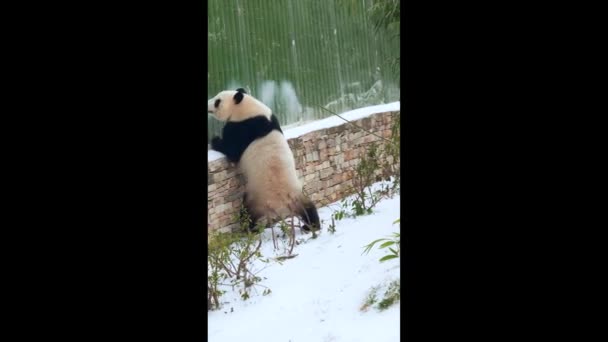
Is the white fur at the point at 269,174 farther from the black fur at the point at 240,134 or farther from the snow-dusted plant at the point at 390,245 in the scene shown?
the snow-dusted plant at the point at 390,245

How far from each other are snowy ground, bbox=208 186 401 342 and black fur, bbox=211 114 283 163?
323 mm

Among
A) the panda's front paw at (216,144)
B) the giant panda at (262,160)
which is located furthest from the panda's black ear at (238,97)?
the panda's front paw at (216,144)

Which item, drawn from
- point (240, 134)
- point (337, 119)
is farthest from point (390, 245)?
point (240, 134)

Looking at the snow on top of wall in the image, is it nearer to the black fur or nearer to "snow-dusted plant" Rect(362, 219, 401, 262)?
the black fur

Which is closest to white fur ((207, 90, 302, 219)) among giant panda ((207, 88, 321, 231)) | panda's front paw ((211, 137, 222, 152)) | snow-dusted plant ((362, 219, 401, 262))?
giant panda ((207, 88, 321, 231))

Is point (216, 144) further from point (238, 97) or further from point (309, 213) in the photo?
point (309, 213)

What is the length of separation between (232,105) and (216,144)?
0.15 m

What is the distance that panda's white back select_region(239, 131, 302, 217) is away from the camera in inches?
98.3

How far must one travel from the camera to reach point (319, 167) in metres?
2.53
